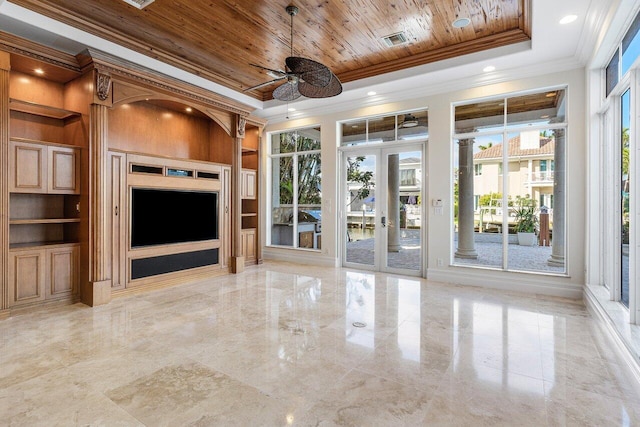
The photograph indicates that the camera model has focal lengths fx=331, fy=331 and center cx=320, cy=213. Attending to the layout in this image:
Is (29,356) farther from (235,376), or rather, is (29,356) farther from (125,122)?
(125,122)

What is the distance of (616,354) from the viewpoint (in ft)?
9.29

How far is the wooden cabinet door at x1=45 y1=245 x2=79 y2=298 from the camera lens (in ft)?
13.6

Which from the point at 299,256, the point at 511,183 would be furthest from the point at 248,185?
the point at 511,183

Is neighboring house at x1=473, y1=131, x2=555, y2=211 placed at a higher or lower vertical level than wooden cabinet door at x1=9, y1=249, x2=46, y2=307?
higher

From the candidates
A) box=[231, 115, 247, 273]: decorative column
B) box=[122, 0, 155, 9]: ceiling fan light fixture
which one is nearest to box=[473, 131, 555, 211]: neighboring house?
box=[231, 115, 247, 273]: decorative column

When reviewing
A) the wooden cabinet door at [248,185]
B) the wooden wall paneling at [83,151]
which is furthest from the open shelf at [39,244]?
the wooden cabinet door at [248,185]

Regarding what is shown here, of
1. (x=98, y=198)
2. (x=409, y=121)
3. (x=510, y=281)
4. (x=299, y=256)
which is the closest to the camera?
(x=98, y=198)

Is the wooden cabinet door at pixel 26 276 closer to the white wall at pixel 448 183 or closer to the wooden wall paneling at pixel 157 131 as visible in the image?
the wooden wall paneling at pixel 157 131

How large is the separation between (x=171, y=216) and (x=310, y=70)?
3420 millimetres

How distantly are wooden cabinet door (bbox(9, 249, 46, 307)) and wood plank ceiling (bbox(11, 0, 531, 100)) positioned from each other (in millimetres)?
2783

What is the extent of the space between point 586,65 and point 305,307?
16.0ft

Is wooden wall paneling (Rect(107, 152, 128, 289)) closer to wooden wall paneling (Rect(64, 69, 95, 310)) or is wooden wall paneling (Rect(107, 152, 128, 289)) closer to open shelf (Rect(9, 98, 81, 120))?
wooden wall paneling (Rect(64, 69, 95, 310))

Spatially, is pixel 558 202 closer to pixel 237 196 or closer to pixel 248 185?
pixel 237 196

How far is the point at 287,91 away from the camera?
13.2 ft
